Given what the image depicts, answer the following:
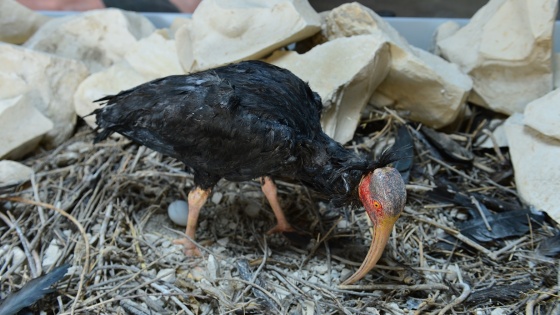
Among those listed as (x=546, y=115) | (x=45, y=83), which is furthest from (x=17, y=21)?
(x=546, y=115)

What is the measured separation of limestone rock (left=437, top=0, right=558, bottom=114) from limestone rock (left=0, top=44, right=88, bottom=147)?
1.91 metres

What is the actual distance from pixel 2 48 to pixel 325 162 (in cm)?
175

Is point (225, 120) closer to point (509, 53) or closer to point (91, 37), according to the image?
point (509, 53)

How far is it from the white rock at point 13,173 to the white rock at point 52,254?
0.37m

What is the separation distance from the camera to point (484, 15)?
8.26 feet

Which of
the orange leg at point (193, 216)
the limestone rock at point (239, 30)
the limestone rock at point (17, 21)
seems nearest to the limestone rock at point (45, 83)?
the limestone rock at point (17, 21)

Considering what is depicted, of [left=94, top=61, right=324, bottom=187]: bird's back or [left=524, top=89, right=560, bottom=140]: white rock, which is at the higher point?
[left=94, top=61, right=324, bottom=187]: bird's back

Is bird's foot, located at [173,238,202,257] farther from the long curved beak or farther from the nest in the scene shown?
the long curved beak

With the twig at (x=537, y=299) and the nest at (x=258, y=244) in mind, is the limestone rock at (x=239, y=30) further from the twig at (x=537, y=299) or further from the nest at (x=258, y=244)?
the twig at (x=537, y=299)

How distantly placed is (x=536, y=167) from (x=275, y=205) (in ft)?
3.44

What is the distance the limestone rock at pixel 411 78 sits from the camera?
2.29 meters

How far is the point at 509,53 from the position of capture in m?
2.33

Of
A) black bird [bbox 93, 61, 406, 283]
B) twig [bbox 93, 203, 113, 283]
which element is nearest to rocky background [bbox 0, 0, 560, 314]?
twig [bbox 93, 203, 113, 283]

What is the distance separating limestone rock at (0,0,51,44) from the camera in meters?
2.87
